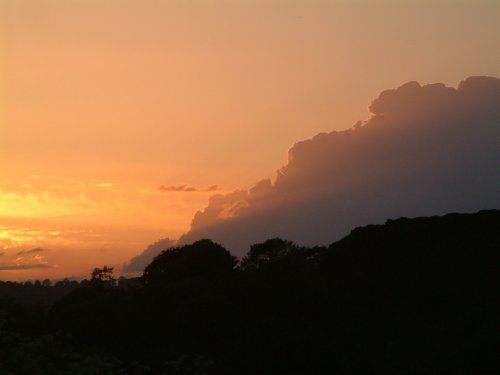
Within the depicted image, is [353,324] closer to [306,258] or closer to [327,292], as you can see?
[327,292]

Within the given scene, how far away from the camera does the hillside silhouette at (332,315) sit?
32.3 m

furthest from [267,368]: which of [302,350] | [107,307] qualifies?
[107,307]

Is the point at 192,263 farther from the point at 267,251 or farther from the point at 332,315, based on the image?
the point at 332,315

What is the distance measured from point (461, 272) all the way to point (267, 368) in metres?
17.8

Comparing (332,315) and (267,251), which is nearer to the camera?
(332,315)

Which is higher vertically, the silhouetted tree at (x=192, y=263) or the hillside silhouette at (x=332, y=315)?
the silhouetted tree at (x=192, y=263)

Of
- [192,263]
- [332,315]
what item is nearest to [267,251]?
[192,263]

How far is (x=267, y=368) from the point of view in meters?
32.2

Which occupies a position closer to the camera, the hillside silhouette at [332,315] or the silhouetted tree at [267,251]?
the hillside silhouette at [332,315]

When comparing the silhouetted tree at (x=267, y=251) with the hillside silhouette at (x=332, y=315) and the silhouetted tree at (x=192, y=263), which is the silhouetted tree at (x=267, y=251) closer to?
the silhouetted tree at (x=192, y=263)

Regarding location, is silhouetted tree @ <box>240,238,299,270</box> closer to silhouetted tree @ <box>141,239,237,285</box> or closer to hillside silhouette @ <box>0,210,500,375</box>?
silhouetted tree @ <box>141,239,237,285</box>

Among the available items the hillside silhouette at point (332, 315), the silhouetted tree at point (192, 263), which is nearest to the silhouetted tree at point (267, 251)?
the silhouetted tree at point (192, 263)

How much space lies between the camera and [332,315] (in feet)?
141

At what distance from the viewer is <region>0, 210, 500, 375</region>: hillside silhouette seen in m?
32.3
